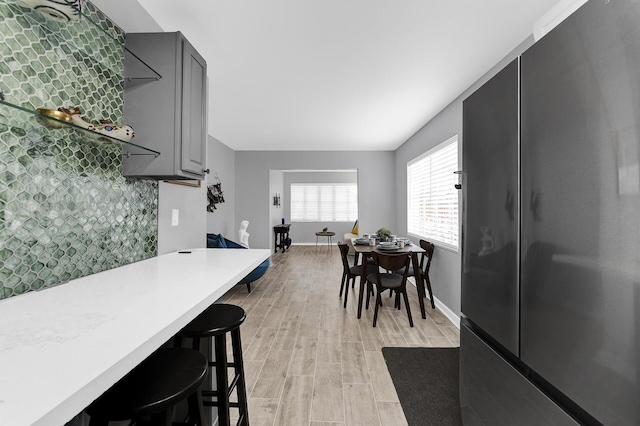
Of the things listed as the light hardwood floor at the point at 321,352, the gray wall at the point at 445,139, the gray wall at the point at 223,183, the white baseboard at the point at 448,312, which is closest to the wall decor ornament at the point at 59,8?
the light hardwood floor at the point at 321,352

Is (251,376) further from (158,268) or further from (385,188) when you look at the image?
(385,188)

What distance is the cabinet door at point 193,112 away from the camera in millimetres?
1596

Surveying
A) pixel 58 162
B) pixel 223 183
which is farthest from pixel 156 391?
pixel 223 183

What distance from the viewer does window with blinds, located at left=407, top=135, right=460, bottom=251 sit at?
3355mm

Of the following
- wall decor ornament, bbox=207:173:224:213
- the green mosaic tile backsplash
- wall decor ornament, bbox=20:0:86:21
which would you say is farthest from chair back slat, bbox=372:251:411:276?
wall decor ornament, bbox=207:173:224:213

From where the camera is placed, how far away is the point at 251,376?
214cm

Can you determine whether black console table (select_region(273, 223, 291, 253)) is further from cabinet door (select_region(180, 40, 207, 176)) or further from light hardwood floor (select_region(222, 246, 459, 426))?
cabinet door (select_region(180, 40, 207, 176))

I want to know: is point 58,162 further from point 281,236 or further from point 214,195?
point 281,236

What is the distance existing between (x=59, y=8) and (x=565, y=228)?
1.79 m

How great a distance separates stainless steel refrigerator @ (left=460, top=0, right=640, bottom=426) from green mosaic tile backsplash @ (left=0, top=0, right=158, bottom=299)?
5.43 ft

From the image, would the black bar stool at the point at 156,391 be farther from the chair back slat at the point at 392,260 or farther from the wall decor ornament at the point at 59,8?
the chair back slat at the point at 392,260

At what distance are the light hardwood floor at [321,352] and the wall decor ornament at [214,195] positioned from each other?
153cm

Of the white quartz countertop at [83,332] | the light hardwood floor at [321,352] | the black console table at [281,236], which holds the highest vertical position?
the white quartz countertop at [83,332]

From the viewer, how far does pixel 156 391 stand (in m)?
0.82
